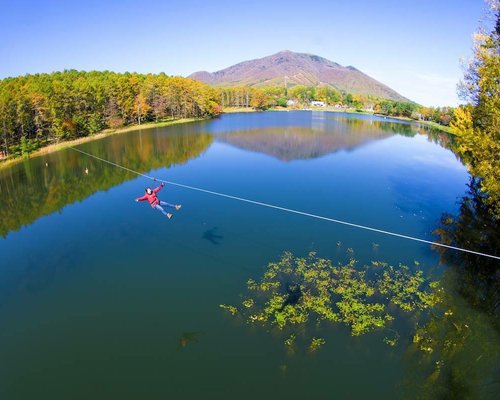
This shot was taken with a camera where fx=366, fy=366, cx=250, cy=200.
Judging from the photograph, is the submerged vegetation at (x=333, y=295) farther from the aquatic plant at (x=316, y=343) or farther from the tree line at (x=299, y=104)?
the tree line at (x=299, y=104)

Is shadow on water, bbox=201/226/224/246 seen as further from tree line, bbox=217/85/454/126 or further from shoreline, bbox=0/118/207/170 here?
tree line, bbox=217/85/454/126

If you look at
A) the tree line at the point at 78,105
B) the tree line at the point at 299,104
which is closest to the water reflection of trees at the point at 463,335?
the tree line at the point at 78,105

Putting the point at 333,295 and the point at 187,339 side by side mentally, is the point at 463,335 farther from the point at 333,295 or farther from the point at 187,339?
the point at 187,339

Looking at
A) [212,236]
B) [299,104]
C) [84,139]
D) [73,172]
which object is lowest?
[212,236]

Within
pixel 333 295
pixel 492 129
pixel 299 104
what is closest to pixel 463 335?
pixel 333 295

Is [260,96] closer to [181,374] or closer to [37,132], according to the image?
[37,132]

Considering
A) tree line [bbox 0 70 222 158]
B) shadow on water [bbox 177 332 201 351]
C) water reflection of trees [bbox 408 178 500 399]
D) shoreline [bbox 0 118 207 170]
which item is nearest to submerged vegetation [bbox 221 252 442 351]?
water reflection of trees [bbox 408 178 500 399]

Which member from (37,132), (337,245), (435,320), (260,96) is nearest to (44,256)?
(337,245)
